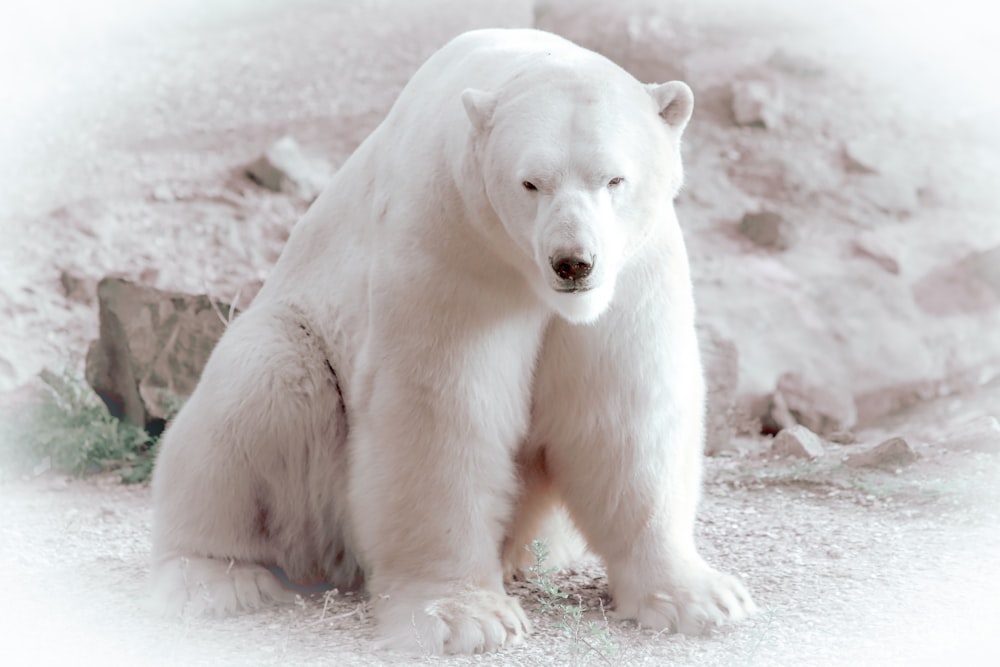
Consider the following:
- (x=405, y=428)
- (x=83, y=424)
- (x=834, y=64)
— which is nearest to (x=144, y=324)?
(x=83, y=424)

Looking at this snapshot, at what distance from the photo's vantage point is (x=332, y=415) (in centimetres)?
409

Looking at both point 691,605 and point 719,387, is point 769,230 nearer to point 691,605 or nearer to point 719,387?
point 719,387

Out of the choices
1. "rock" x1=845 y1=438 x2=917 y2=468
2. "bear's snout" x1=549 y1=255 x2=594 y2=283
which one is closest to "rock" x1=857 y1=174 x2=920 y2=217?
"rock" x1=845 y1=438 x2=917 y2=468

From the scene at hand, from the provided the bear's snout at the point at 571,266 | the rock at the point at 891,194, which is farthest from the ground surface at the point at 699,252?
the bear's snout at the point at 571,266

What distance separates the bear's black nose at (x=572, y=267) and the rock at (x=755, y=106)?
6.88 metres

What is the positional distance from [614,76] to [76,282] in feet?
17.4

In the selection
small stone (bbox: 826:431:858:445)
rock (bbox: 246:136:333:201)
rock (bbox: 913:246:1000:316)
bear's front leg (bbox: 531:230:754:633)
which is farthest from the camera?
rock (bbox: 246:136:333:201)

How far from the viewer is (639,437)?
374cm

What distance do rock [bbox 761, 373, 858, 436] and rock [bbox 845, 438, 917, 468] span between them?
4.63 ft

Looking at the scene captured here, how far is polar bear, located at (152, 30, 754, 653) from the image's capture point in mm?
3332

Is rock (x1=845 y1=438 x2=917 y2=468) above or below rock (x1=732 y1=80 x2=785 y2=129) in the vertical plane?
below

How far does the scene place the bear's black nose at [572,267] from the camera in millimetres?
3074

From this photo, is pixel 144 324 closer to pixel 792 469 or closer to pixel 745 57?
pixel 792 469

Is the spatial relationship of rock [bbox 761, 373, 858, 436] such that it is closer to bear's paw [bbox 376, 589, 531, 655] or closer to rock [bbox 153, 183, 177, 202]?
bear's paw [bbox 376, 589, 531, 655]
